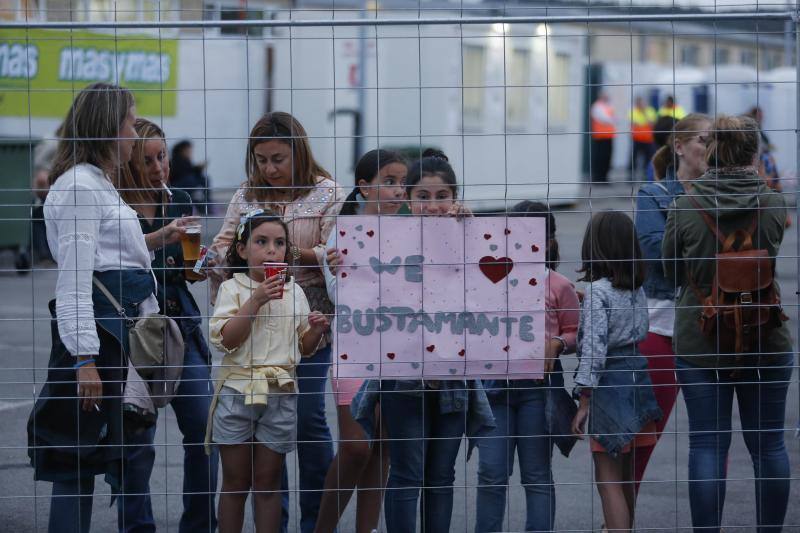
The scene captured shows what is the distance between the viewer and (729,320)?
434 centimetres

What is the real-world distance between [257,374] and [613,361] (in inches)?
54.5

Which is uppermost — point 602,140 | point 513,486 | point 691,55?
point 691,55

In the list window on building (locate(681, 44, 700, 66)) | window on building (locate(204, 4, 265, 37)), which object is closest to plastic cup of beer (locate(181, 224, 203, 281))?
window on building (locate(204, 4, 265, 37))

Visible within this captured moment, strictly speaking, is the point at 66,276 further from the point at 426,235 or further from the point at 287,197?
the point at 426,235

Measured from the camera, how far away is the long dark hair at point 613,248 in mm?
4535

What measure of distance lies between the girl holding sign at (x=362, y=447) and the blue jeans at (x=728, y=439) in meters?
1.24

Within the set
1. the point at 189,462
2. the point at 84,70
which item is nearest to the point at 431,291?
the point at 189,462

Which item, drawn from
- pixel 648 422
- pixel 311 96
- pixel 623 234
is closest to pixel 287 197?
pixel 623 234

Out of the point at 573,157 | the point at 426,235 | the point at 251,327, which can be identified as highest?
the point at 573,157

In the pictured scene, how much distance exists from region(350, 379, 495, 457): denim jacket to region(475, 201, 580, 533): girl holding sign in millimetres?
161

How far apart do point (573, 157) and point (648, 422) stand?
1923cm

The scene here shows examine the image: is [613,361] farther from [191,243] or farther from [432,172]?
[191,243]

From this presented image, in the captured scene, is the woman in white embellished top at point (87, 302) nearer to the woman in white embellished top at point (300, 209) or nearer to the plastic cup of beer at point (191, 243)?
the plastic cup of beer at point (191, 243)

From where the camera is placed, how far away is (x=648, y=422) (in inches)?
180
